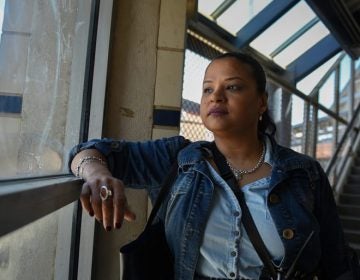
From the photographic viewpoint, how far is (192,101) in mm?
2367

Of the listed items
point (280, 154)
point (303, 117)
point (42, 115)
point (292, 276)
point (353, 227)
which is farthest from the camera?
point (353, 227)

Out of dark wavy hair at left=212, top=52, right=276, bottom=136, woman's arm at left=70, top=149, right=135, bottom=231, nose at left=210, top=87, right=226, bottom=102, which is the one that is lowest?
woman's arm at left=70, top=149, right=135, bottom=231

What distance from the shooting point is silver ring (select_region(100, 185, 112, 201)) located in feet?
2.82

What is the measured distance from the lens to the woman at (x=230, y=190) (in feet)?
3.46

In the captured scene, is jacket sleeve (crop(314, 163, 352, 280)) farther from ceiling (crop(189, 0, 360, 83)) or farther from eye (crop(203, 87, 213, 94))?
ceiling (crop(189, 0, 360, 83))

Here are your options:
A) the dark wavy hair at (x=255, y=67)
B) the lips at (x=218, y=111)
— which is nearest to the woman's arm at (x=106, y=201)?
the lips at (x=218, y=111)

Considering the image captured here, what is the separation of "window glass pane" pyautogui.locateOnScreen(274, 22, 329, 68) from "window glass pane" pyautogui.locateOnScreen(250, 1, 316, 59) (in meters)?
0.18

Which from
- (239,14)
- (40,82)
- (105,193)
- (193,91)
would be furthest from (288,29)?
(105,193)

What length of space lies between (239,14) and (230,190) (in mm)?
3159

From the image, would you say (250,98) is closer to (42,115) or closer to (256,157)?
(256,157)

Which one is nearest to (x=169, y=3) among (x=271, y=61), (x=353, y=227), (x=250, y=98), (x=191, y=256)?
(x=250, y=98)

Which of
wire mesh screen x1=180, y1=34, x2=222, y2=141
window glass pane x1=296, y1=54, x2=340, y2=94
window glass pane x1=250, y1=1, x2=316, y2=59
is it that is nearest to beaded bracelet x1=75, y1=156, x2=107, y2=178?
wire mesh screen x1=180, y1=34, x2=222, y2=141

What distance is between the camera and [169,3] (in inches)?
73.3

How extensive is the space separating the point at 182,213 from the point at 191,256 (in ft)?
0.43
